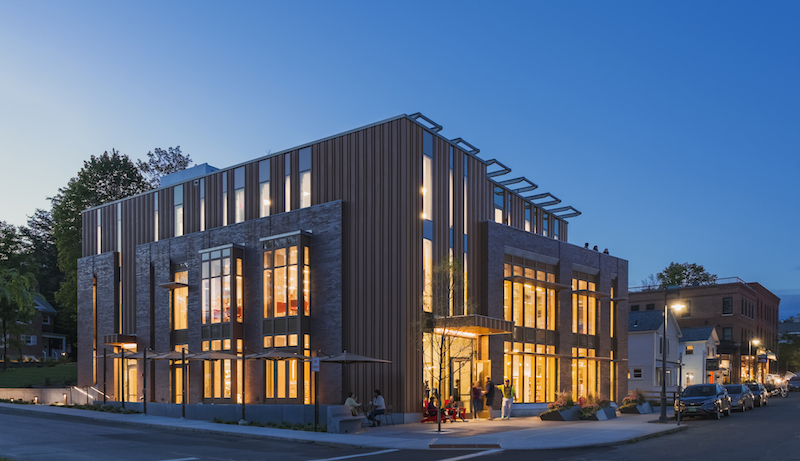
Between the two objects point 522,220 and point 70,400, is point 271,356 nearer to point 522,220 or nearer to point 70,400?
point 70,400

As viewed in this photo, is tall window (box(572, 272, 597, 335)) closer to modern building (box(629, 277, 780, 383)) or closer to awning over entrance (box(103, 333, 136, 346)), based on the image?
awning over entrance (box(103, 333, 136, 346))

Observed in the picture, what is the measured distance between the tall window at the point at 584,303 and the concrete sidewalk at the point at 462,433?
33.9 ft

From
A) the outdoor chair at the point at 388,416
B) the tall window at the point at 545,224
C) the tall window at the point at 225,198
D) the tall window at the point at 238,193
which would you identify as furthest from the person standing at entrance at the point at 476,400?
the tall window at the point at 545,224

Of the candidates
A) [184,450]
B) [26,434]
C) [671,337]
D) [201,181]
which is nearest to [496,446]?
[184,450]

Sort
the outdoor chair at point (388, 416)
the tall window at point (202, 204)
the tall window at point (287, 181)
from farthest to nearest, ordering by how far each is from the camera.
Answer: the tall window at point (202, 204), the tall window at point (287, 181), the outdoor chair at point (388, 416)

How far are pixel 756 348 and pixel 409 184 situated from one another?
Answer: 244ft

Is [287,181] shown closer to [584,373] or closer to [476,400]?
[476,400]

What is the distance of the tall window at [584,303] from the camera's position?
134 ft

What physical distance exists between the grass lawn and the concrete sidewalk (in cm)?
2203

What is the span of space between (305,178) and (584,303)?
18.2 meters

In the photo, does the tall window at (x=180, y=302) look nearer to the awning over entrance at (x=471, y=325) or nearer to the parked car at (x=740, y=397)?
the awning over entrance at (x=471, y=325)

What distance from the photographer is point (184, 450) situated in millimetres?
20203

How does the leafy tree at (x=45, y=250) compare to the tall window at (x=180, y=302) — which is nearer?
the tall window at (x=180, y=302)

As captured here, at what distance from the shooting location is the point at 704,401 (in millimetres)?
32031
